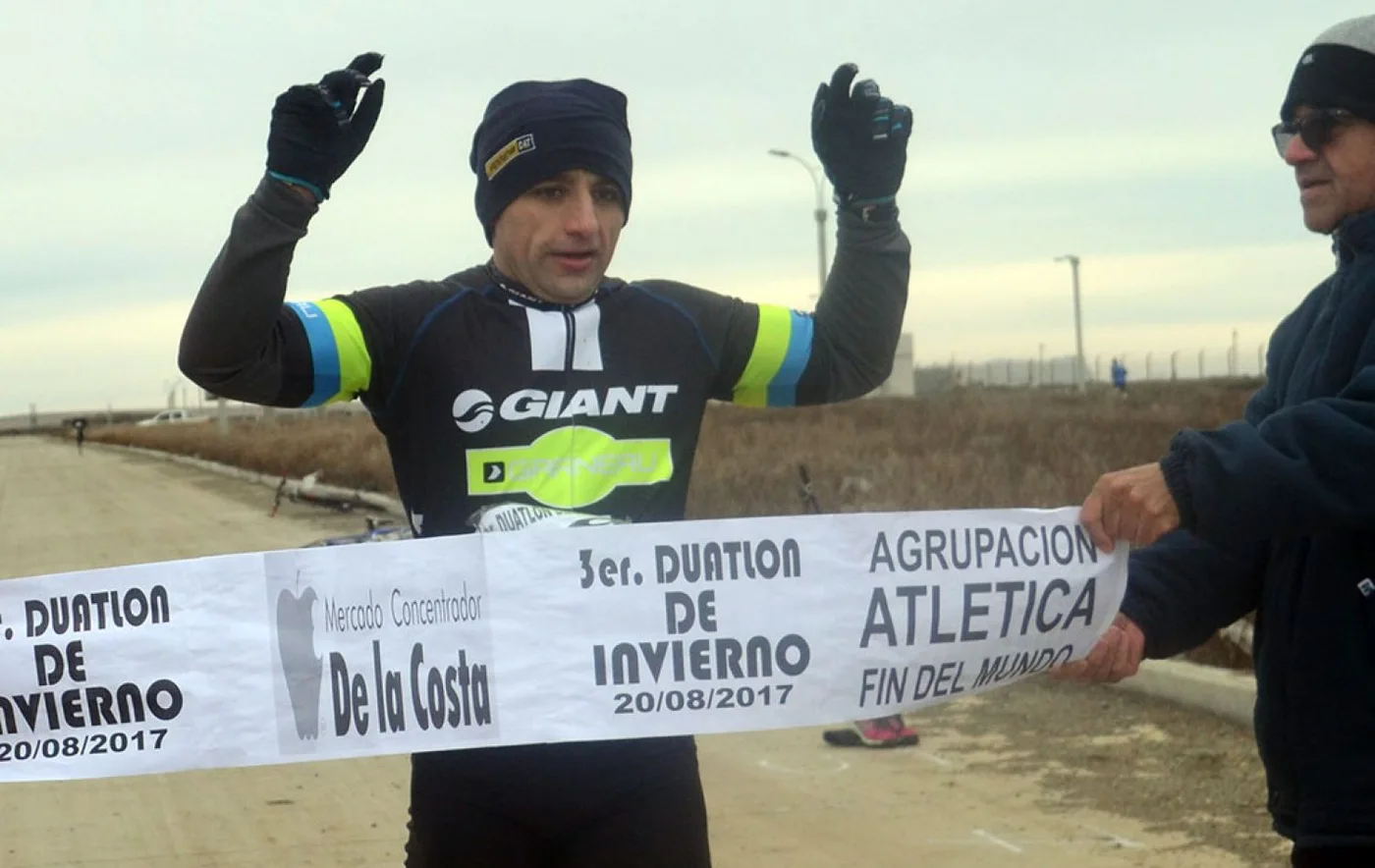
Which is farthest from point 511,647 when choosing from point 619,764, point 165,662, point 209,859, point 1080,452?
point 1080,452

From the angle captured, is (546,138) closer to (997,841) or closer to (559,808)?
(559,808)

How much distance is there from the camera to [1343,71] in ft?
9.57

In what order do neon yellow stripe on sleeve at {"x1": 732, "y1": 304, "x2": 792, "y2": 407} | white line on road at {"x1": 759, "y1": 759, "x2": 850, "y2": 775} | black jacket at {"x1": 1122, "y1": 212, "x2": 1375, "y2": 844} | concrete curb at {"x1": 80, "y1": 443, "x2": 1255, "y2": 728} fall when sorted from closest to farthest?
1. black jacket at {"x1": 1122, "y1": 212, "x2": 1375, "y2": 844}
2. neon yellow stripe on sleeve at {"x1": 732, "y1": 304, "x2": 792, "y2": 407}
3. white line on road at {"x1": 759, "y1": 759, "x2": 850, "y2": 775}
4. concrete curb at {"x1": 80, "y1": 443, "x2": 1255, "y2": 728}

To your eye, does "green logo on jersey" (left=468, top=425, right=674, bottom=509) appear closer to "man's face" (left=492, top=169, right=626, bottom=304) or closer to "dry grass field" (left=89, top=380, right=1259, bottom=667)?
"man's face" (left=492, top=169, right=626, bottom=304)

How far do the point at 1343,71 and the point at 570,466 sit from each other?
1.50 meters

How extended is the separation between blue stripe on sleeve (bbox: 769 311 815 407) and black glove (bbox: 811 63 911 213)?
24 centimetres


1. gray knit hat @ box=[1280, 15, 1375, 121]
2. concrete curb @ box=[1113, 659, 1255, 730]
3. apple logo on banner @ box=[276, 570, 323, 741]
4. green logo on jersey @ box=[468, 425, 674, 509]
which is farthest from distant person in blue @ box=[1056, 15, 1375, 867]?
concrete curb @ box=[1113, 659, 1255, 730]

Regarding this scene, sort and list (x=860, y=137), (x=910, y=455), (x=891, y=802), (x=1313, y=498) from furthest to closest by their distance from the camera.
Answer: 1. (x=910, y=455)
2. (x=891, y=802)
3. (x=860, y=137)
4. (x=1313, y=498)

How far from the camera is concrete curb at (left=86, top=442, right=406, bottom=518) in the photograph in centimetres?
2211

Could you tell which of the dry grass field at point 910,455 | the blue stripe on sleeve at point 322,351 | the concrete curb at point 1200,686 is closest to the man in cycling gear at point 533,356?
the blue stripe on sleeve at point 322,351

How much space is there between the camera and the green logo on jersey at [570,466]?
2.99m

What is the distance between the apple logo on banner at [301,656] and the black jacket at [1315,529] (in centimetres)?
161

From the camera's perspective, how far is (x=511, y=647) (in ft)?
10.7

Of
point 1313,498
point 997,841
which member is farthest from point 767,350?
point 997,841
